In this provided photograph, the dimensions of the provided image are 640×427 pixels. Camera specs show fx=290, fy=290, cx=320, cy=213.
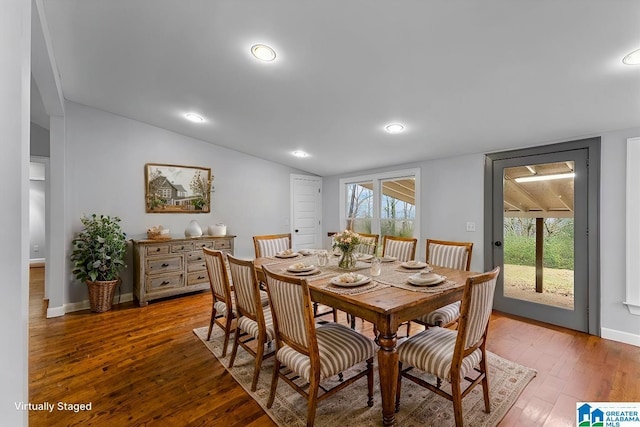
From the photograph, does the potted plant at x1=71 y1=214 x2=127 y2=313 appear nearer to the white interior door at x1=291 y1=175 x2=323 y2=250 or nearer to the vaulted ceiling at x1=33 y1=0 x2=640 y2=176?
the vaulted ceiling at x1=33 y1=0 x2=640 y2=176

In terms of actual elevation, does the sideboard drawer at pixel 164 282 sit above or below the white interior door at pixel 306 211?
below

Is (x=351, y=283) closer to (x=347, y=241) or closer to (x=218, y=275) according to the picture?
(x=347, y=241)

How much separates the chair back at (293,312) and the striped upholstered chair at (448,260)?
47.6 inches

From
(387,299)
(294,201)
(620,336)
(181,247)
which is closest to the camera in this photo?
(387,299)

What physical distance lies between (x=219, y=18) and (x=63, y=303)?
155 inches

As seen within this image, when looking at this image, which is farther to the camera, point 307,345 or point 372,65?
point 372,65

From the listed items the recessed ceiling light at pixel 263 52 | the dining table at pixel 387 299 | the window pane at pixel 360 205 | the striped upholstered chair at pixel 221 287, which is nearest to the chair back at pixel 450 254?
the dining table at pixel 387 299

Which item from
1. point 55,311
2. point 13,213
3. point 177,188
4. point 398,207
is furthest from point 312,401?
point 177,188

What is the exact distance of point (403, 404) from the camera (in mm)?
1972

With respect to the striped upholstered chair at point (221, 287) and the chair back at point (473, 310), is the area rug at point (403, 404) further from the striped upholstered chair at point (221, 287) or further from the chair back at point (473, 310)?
the chair back at point (473, 310)

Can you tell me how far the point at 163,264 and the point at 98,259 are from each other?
734mm

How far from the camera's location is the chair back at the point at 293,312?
1622 mm

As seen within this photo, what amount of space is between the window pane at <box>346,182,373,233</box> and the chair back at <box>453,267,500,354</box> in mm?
3414

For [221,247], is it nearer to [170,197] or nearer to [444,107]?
[170,197]
